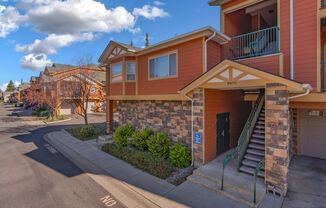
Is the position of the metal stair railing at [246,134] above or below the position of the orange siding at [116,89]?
below

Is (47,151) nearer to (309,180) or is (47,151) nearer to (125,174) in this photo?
(125,174)

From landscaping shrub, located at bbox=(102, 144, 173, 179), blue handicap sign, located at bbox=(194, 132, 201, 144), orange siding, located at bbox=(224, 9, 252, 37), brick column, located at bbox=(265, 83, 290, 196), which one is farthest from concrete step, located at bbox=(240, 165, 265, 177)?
orange siding, located at bbox=(224, 9, 252, 37)

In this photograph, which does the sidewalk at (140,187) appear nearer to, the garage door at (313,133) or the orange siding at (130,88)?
the orange siding at (130,88)

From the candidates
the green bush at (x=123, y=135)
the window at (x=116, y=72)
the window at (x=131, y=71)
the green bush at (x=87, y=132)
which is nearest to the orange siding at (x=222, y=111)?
the green bush at (x=123, y=135)

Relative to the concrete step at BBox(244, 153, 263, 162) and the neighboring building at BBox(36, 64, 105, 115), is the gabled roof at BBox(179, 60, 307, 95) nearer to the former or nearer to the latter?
the concrete step at BBox(244, 153, 263, 162)

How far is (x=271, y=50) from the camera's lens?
9367 mm

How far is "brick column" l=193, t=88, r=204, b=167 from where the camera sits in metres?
8.79

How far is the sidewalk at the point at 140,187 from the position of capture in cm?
643

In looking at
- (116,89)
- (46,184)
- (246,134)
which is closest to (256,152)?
(246,134)

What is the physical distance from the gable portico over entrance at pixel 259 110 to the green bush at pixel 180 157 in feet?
2.28

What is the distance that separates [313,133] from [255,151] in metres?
4.82

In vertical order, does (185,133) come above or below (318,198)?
above

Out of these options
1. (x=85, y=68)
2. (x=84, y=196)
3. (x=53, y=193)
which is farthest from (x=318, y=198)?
(x=85, y=68)

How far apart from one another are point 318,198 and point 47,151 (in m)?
14.1
